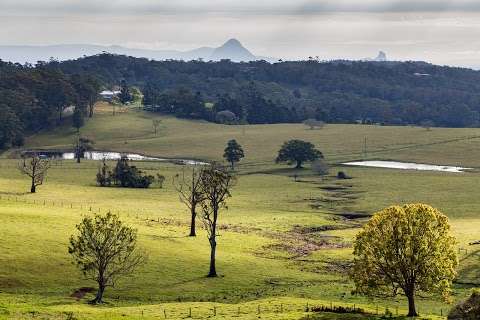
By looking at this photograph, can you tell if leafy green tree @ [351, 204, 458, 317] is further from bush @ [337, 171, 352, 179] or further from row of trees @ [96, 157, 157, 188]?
bush @ [337, 171, 352, 179]

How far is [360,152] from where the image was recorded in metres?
198

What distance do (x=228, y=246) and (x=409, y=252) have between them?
1307 inches

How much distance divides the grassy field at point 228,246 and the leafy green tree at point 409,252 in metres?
3.68

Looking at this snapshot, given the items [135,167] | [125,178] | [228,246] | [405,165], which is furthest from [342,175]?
[228,246]

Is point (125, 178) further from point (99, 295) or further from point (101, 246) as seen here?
point (99, 295)

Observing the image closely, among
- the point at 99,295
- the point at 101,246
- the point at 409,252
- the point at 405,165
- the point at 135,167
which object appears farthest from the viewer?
the point at 405,165

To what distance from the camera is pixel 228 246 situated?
8362 centimetres

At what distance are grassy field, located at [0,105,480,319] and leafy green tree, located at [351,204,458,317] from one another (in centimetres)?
368

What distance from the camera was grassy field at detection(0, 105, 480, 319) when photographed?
191 feet

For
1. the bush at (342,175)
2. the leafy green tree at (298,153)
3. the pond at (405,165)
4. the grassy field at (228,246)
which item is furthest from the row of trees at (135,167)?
the pond at (405,165)

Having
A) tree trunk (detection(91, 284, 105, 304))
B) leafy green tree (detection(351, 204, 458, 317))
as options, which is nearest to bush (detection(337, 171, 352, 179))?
leafy green tree (detection(351, 204, 458, 317))

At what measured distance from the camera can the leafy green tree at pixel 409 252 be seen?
53.5 meters

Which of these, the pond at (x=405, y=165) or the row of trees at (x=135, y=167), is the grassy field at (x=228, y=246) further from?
the pond at (x=405, y=165)

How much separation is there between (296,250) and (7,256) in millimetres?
33942
